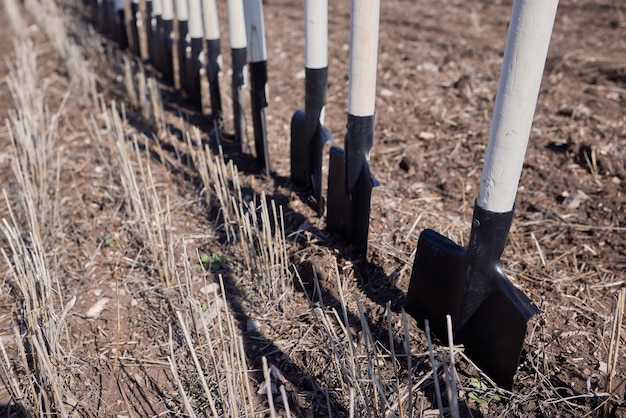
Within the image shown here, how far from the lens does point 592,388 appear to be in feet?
4.91

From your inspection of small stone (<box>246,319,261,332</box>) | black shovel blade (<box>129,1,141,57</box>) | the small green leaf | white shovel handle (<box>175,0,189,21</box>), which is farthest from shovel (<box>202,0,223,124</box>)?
the small green leaf

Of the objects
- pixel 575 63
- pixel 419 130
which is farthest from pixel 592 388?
pixel 575 63

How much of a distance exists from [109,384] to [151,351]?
0.55 ft

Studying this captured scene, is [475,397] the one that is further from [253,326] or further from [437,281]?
[253,326]

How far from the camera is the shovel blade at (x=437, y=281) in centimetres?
160

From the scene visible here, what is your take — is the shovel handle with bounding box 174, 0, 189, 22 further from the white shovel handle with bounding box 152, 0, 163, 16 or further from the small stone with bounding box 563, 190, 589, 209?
the small stone with bounding box 563, 190, 589, 209

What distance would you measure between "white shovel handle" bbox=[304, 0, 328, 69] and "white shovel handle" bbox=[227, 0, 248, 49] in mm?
612

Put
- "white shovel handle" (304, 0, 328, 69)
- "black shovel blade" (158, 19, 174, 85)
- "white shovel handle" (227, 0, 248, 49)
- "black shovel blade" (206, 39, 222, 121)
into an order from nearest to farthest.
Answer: "white shovel handle" (304, 0, 328, 69) → "white shovel handle" (227, 0, 248, 49) → "black shovel blade" (206, 39, 222, 121) → "black shovel blade" (158, 19, 174, 85)

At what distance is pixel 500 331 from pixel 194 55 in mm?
2560

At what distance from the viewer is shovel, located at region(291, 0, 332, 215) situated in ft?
6.97

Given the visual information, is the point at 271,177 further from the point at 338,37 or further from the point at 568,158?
the point at 338,37

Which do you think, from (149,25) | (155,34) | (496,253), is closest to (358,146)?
(496,253)

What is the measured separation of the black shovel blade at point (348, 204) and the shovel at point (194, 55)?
1588 millimetres

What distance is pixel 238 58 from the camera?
2801 mm
